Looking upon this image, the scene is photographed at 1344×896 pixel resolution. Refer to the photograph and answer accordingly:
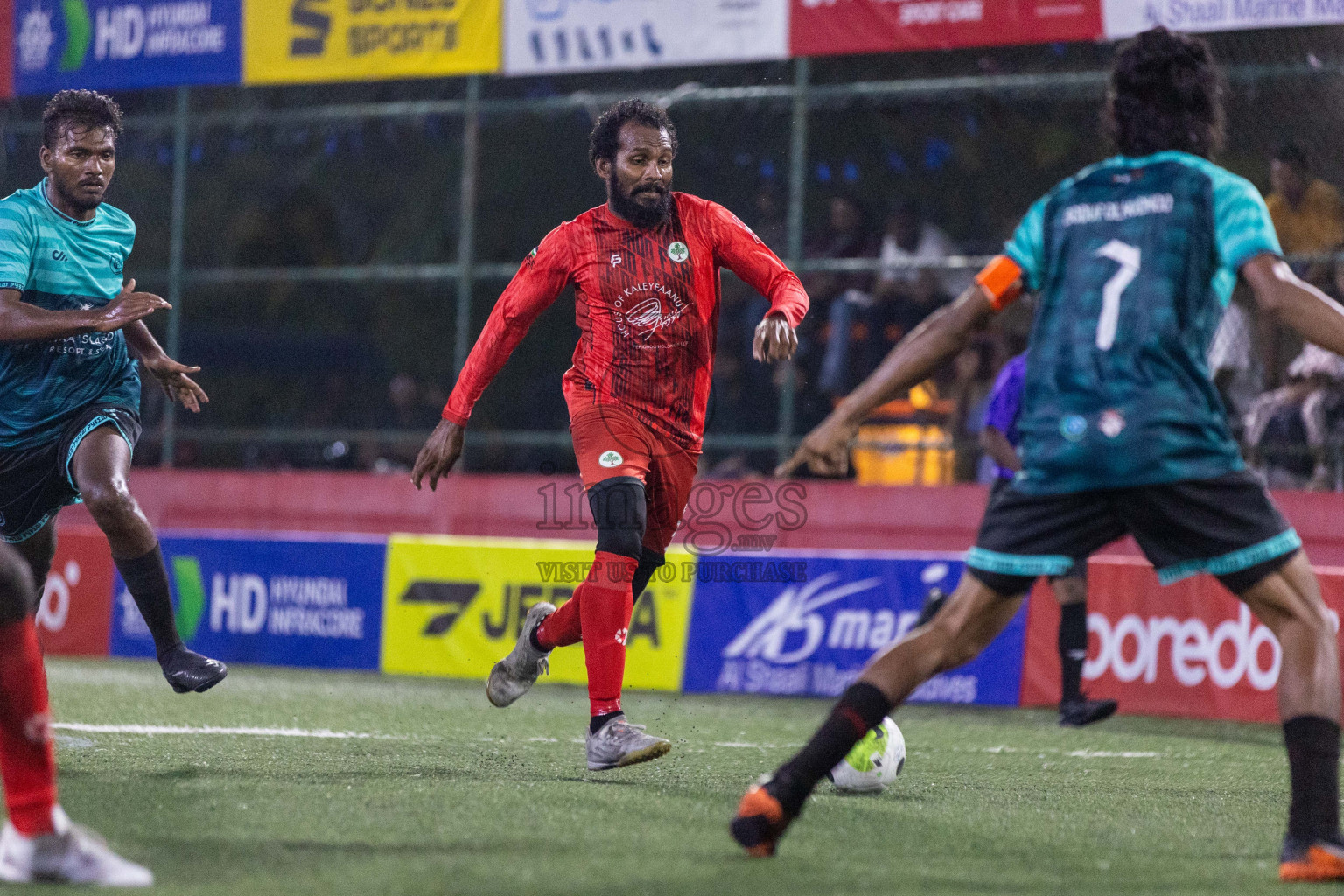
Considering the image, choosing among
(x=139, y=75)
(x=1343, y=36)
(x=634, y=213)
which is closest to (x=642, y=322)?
(x=634, y=213)

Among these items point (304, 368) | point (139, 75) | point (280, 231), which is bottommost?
point (304, 368)

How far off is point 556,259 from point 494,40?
762cm

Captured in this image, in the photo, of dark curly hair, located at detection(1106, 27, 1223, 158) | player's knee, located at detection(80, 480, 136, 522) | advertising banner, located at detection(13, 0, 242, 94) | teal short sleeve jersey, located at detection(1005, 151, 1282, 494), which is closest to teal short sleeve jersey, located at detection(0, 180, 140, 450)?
player's knee, located at detection(80, 480, 136, 522)

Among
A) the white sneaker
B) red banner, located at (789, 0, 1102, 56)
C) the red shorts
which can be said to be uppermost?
red banner, located at (789, 0, 1102, 56)

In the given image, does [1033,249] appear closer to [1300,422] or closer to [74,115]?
[74,115]

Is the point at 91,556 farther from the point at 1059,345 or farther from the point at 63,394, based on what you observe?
the point at 1059,345

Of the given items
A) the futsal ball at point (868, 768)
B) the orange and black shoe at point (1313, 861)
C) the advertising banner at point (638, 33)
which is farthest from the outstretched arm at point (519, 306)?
the advertising banner at point (638, 33)

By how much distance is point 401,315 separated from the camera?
54.6 feet

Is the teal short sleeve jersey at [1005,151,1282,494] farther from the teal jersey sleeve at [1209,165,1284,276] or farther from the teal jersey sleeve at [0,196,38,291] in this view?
the teal jersey sleeve at [0,196,38,291]

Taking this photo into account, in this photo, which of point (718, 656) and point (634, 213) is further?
point (718, 656)

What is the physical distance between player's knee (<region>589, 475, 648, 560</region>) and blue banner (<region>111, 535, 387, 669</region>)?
630 centimetres

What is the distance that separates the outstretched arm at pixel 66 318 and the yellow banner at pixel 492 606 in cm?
533

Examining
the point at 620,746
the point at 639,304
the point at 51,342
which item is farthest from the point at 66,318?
the point at 620,746

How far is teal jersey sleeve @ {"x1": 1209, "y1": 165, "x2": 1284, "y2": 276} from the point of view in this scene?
4242mm
